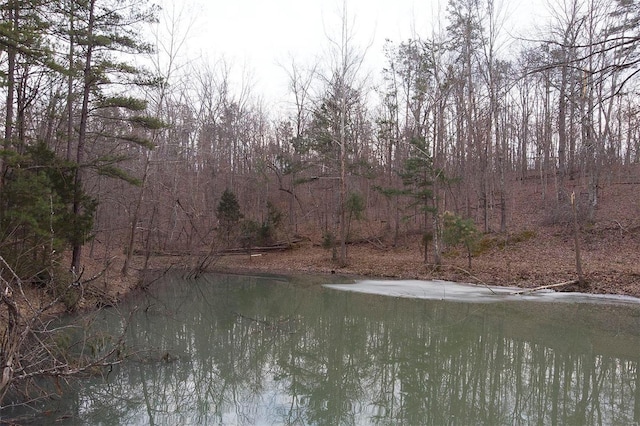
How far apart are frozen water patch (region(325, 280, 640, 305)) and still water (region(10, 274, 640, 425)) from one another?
1.61ft

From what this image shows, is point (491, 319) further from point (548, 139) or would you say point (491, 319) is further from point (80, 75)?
point (548, 139)

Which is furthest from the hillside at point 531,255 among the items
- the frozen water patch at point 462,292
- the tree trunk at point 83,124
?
the tree trunk at point 83,124

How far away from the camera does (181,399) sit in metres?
7.25

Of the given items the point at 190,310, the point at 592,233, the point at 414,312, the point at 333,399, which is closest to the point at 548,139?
the point at 592,233

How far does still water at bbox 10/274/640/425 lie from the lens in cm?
666

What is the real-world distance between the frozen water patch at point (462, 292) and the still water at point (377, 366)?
490mm

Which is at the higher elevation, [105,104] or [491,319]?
[105,104]

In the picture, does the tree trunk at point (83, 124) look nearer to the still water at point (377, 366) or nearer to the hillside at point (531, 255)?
the still water at point (377, 366)

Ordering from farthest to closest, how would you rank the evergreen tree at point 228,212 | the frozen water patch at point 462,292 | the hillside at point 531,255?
1. the evergreen tree at point 228,212
2. the hillside at point 531,255
3. the frozen water patch at point 462,292

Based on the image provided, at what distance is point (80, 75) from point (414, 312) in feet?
39.6

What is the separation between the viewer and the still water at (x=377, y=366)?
21.9ft

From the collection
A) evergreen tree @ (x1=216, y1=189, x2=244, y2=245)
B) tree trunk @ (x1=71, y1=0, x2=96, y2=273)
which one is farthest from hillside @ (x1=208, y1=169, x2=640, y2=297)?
tree trunk @ (x1=71, y1=0, x2=96, y2=273)

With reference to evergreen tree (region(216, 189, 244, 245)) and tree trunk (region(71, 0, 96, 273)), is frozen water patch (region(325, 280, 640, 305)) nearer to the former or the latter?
tree trunk (region(71, 0, 96, 273))

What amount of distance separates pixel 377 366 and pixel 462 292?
30.5 ft
